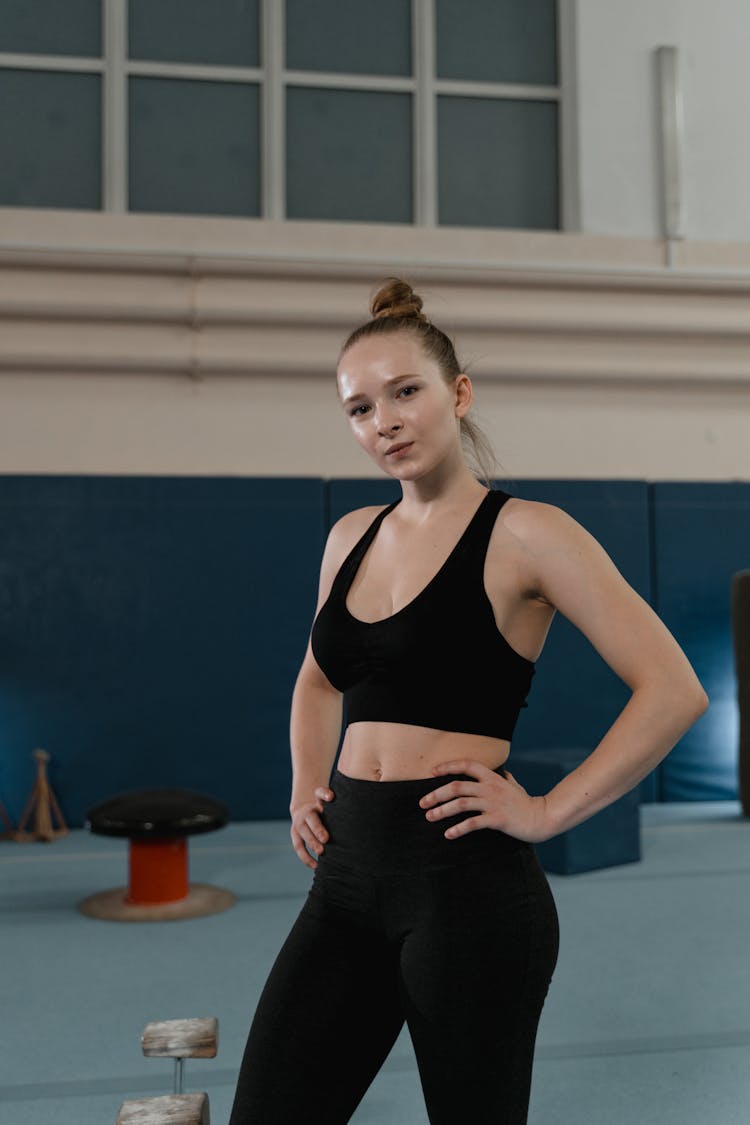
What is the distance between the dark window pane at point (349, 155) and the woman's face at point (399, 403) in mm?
5030

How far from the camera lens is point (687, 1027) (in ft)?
8.54

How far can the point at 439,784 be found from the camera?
1.24 meters

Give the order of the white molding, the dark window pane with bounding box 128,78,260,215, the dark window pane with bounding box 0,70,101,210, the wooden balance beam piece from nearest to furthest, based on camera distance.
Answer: the wooden balance beam piece < the white molding < the dark window pane with bounding box 0,70,101,210 < the dark window pane with bounding box 128,78,260,215

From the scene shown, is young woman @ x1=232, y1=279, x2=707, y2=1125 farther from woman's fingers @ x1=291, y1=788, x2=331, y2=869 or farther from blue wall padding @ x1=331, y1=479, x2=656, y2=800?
blue wall padding @ x1=331, y1=479, x2=656, y2=800

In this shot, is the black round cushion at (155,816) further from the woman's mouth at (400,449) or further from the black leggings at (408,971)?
the woman's mouth at (400,449)

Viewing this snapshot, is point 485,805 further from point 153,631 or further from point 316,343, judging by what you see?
point 316,343

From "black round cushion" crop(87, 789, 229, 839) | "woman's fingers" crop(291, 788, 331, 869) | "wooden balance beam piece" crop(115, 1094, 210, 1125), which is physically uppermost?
"woman's fingers" crop(291, 788, 331, 869)

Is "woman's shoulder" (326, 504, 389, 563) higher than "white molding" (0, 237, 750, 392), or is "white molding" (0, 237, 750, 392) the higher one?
"white molding" (0, 237, 750, 392)

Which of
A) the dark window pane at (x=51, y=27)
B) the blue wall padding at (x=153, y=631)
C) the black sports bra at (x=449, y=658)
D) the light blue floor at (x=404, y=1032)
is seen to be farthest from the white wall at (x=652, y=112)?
the black sports bra at (x=449, y=658)

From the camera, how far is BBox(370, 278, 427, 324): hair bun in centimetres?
147

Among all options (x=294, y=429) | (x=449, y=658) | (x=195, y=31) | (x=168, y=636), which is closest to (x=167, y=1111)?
(x=449, y=658)

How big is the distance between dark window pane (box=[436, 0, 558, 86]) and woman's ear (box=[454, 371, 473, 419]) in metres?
5.51

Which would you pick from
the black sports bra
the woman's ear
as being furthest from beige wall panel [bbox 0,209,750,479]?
the black sports bra

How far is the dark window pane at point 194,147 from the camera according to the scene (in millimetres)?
5910
